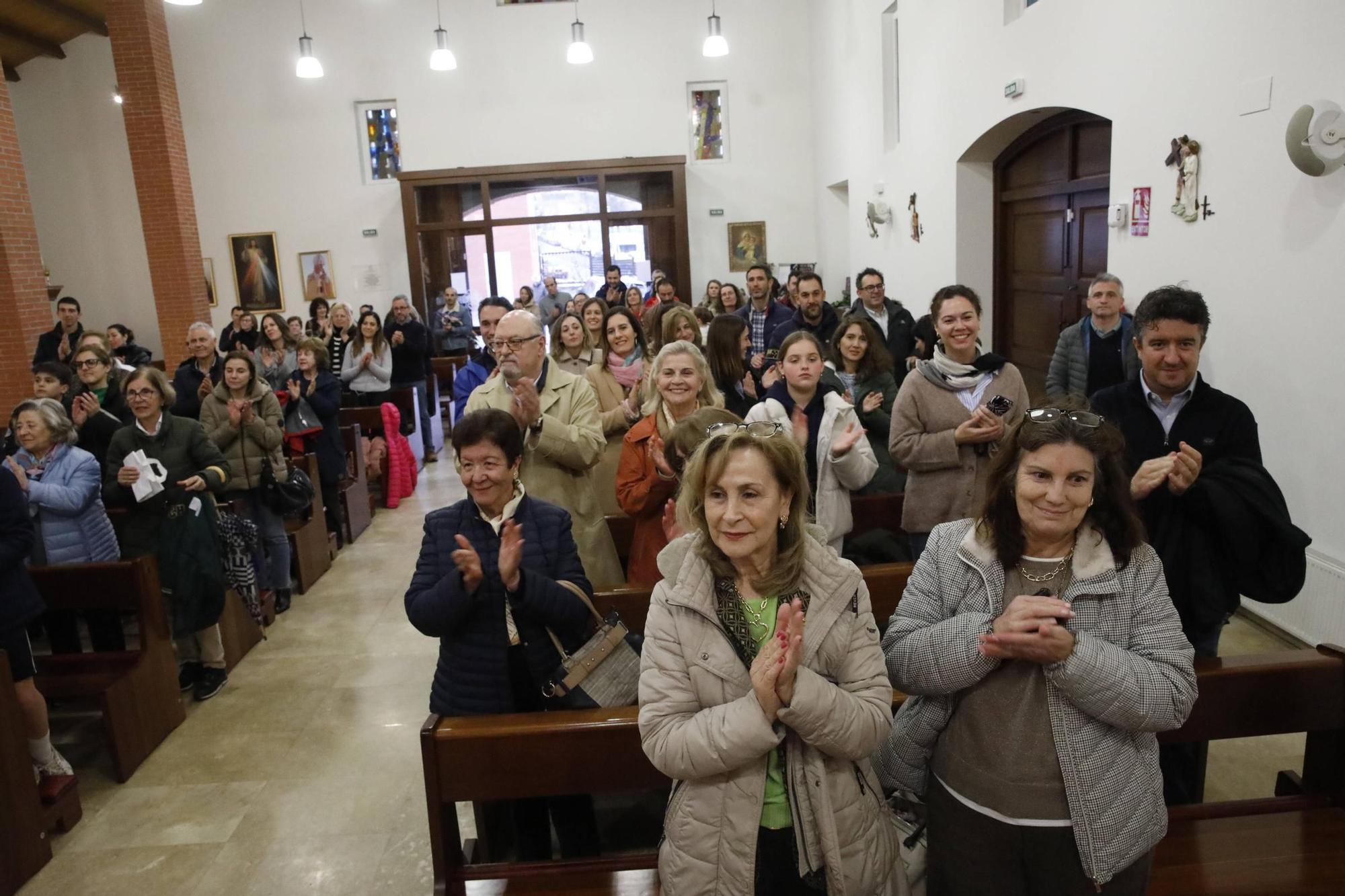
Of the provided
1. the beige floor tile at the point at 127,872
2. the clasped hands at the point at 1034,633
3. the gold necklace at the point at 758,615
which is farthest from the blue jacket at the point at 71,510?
the clasped hands at the point at 1034,633

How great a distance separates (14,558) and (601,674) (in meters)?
2.31

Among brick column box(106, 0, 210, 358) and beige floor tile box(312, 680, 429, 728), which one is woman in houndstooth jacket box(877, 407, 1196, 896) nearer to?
beige floor tile box(312, 680, 429, 728)

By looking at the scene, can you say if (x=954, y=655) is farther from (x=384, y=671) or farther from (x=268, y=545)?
(x=268, y=545)

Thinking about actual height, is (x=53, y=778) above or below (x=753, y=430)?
below

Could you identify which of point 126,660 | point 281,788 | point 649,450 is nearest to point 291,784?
point 281,788

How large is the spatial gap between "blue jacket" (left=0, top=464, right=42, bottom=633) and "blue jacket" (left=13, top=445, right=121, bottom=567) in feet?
2.18

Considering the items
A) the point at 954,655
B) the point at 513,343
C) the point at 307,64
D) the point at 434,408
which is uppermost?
the point at 307,64

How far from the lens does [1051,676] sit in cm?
171

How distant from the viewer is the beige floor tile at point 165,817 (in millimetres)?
3318

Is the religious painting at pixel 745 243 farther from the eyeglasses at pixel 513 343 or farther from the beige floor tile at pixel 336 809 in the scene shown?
the beige floor tile at pixel 336 809

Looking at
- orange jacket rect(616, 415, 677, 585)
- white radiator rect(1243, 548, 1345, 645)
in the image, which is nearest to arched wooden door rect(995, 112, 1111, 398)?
white radiator rect(1243, 548, 1345, 645)

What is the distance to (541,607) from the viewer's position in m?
2.44

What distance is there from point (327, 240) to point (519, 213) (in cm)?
315

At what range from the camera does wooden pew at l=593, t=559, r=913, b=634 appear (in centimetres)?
311
